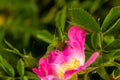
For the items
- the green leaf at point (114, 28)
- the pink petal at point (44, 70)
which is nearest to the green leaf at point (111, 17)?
the green leaf at point (114, 28)

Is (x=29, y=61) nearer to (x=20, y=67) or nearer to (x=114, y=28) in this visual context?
(x=20, y=67)

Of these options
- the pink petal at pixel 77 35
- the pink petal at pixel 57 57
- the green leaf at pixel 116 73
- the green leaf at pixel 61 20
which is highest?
the green leaf at pixel 61 20

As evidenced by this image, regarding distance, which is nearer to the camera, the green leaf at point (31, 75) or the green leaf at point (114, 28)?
the green leaf at point (114, 28)

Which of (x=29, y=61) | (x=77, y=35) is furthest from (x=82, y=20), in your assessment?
(x=29, y=61)

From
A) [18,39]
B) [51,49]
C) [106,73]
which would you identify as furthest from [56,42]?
[18,39]

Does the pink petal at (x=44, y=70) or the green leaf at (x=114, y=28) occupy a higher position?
the green leaf at (x=114, y=28)

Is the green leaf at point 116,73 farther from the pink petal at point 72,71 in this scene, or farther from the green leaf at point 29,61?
the green leaf at point 29,61

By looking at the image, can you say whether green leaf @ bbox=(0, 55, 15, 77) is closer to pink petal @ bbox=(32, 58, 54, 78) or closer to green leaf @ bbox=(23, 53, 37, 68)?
green leaf @ bbox=(23, 53, 37, 68)

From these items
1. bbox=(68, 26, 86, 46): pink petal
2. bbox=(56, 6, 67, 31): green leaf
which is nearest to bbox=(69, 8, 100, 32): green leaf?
bbox=(68, 26, 86, 46): pink petal
